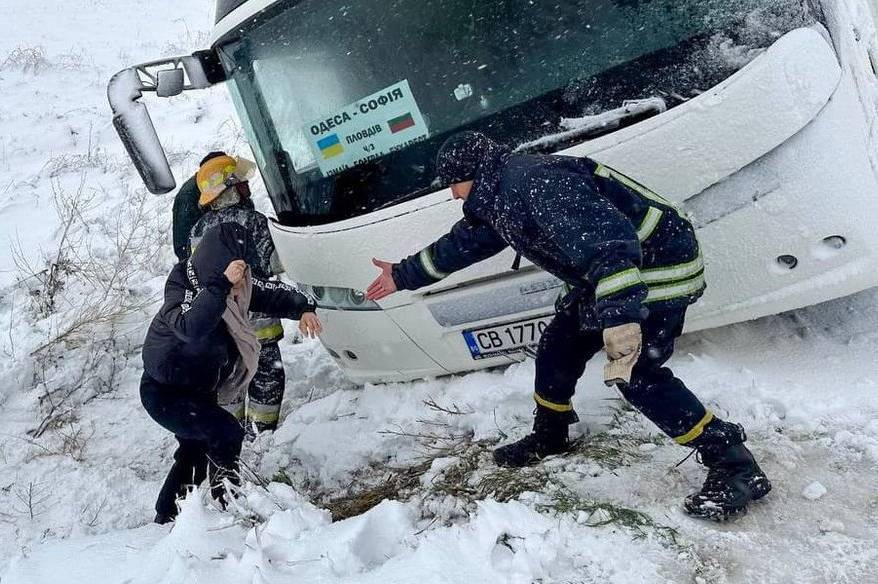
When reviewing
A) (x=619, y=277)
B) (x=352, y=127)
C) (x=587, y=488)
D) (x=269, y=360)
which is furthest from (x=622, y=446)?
(x=269, y=360)

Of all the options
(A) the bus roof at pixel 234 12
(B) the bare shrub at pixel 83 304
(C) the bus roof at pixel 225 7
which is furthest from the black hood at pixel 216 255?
(B) the bare shrub at pixel 83 304

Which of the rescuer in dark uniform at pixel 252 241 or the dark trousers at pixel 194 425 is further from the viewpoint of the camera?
the rescuer in dark uniform at pixel 252 241

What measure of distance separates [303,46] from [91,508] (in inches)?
106

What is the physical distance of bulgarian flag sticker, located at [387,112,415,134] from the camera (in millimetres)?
3320

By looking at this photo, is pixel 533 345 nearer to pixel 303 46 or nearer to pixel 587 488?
pixel 587 488

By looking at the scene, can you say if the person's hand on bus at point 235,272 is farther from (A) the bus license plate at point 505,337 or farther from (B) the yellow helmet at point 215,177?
(A) the bus license plate at point 505,337

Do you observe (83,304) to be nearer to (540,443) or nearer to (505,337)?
(505,337)

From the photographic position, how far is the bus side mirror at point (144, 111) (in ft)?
11.9

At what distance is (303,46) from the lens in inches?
135

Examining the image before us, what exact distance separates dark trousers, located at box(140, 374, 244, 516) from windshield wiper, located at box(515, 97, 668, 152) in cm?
189

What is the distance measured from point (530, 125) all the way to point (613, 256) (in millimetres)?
1128

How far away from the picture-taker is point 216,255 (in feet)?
10.6

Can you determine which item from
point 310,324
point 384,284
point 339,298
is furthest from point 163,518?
point 384,284

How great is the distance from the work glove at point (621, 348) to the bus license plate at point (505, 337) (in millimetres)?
1191
